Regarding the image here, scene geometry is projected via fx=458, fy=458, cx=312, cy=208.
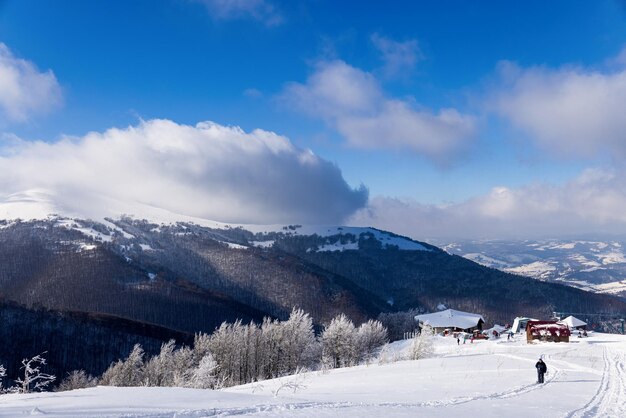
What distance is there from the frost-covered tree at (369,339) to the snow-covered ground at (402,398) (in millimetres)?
36869

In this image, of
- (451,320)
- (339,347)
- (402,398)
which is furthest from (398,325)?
(402,398)

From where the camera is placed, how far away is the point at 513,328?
10856 cm

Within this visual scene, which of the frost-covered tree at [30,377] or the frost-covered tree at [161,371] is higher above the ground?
the frost-covered tree at [30,377]

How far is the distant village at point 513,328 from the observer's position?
259ft

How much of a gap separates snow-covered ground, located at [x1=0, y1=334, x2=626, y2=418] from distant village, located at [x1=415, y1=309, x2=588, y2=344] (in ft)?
101

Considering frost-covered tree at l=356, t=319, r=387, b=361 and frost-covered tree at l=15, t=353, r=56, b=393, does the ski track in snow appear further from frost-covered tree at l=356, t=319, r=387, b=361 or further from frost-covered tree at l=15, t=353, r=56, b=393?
frost-covered tree at l=356, t=319, r=387, b=361

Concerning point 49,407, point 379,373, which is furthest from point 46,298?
point 49,407

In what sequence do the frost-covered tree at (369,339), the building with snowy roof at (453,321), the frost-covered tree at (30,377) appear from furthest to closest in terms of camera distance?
the building with snowy roof at (453,321)
the frost-covered tree at (369,339)
the frost-covered tree at (30,377)

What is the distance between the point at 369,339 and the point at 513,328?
40905mm

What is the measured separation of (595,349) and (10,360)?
12964 centimetres

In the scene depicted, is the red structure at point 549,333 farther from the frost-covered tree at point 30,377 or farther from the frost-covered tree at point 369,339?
the frost-covered tree at point 30,377

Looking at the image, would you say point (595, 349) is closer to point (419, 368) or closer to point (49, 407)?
point (419, 368)

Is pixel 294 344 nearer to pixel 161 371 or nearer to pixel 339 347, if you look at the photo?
pixel 339 347

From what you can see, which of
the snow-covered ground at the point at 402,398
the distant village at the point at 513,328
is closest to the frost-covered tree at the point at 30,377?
the snow-covered ground at the point at 402,398
